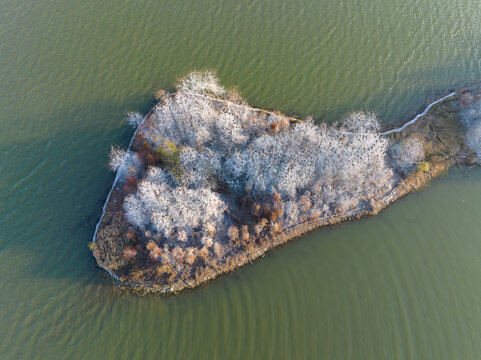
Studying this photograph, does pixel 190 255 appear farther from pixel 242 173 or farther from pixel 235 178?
pixel 242 173

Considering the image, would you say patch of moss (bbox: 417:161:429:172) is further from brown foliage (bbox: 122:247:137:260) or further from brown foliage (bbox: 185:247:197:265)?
brown foliage (bbox: 122:247:137:260)

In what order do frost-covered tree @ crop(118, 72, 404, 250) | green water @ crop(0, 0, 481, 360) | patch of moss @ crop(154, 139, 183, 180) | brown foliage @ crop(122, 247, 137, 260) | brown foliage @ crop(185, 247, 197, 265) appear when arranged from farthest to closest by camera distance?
patch of moss @ crop(154, 139, 183, 180) → frost-covered tree @ crop(118, 72, 404, 250) → brown foliage @ crop(122, 247, 137, 260) → brown foliage @ crop(185, 247, 197, 265) → green water @ crop(0, 0, 481, 360)

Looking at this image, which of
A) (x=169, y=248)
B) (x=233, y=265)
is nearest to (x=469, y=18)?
(x=233, y=265)

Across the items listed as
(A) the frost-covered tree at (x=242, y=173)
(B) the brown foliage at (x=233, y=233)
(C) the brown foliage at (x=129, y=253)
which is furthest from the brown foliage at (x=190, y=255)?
(C) the brown foliage at (x=129, y=253)

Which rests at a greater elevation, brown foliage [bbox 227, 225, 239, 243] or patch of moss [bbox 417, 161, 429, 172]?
patch of moss [bbox 417, 161, 429, 172]

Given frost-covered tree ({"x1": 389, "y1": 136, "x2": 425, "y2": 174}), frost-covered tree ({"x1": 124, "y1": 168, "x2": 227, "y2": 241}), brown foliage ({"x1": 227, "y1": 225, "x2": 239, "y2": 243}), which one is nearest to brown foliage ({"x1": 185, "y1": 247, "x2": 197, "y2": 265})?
frost-covered tree ({"x1": 124, "y1": 168, "x2": 227, "y2": 241})

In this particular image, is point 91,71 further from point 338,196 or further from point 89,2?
point 338,196
